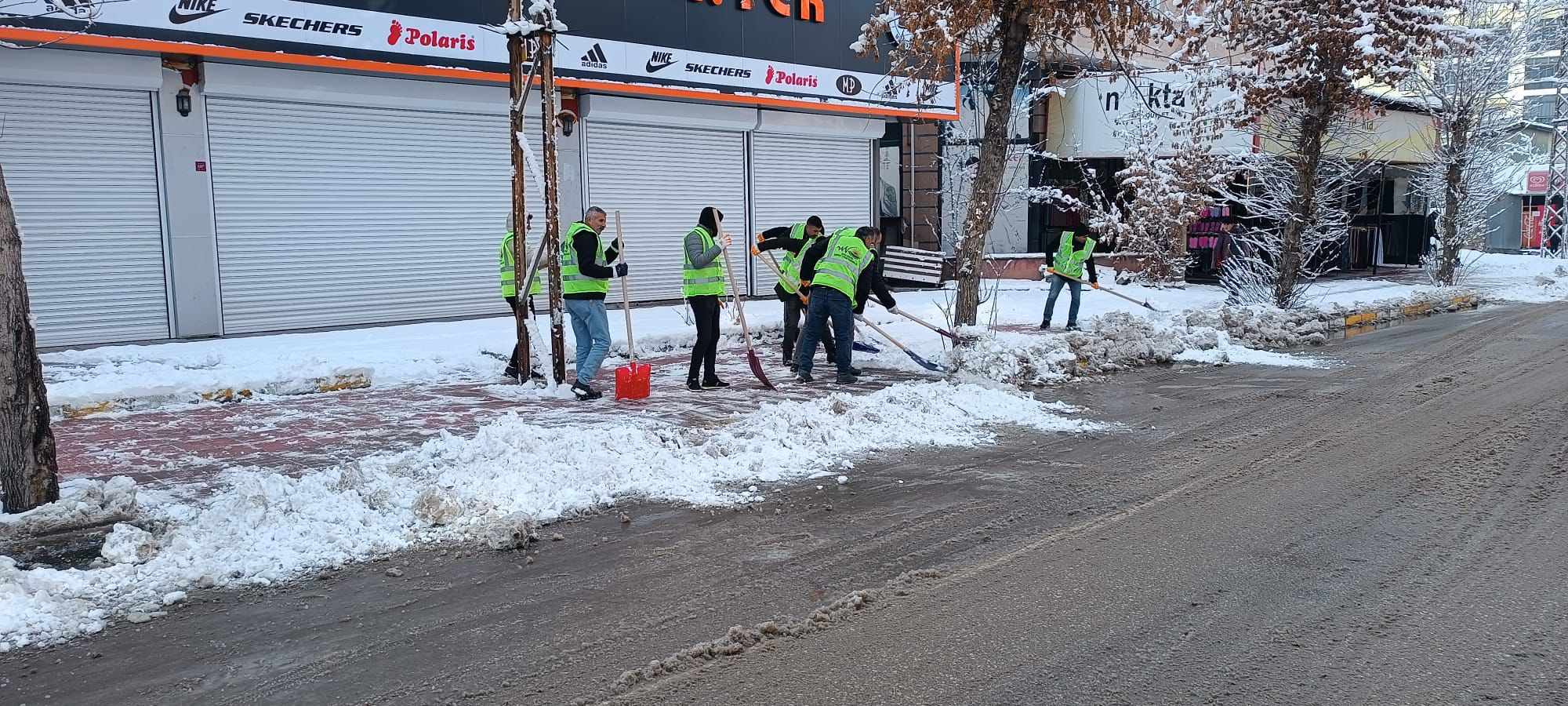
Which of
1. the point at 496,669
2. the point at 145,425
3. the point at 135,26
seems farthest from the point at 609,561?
the point at 135,26

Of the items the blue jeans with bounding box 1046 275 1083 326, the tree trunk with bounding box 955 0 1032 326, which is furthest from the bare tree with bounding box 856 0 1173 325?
the blue jeans with bounding box 1046 275 1083 326

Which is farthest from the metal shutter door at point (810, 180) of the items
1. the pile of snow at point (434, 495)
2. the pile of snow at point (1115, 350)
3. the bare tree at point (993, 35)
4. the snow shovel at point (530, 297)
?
the pile of snow at point (434, 495)

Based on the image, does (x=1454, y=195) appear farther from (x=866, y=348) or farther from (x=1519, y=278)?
(x=866, y=348)

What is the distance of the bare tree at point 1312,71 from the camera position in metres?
16.3

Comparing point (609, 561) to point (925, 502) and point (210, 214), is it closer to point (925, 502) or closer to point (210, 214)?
point (925, 502)

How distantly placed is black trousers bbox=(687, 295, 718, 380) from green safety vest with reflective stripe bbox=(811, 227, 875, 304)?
3.59 ft

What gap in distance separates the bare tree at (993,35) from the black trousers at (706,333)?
340 centimetres

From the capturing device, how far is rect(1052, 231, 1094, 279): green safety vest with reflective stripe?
15.5 metres

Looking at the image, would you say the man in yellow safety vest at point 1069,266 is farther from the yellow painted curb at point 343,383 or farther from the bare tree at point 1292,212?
the yellow painted curb at point 343,383

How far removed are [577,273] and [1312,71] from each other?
1220 centimetres

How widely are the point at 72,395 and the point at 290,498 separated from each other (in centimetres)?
482

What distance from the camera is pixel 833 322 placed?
11.2 m

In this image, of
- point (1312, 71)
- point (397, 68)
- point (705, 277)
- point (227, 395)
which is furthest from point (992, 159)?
point (227, 395)

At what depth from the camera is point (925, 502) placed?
6672mm
